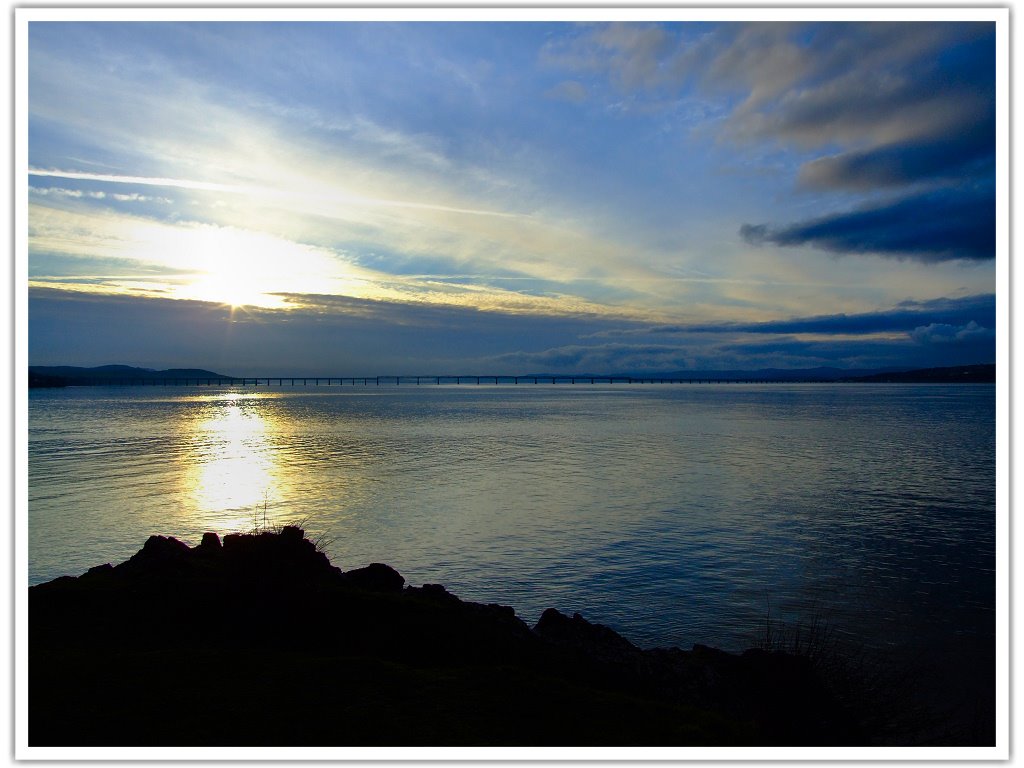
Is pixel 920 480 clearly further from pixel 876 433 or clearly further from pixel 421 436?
pixel 421 436

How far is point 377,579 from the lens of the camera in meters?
14.9

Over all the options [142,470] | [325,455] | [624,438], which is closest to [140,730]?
[142,470]

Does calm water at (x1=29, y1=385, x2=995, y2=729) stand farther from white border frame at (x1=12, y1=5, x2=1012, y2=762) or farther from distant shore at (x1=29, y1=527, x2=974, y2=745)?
white border frame at (x1=12, y1=5, x2=1012, y2=762)

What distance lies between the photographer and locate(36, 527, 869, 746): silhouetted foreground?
7.90m

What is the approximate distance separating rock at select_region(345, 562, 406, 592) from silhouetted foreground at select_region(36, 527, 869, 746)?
15 cm

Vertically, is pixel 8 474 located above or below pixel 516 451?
above

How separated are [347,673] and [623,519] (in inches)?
728

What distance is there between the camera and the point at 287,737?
7.62m

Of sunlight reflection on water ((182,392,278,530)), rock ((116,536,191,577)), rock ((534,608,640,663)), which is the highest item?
rock ((116,536,191,577))

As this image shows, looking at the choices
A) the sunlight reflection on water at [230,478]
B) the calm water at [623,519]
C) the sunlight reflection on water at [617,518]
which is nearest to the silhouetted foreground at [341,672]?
the sunlight reflection on water at [617,518]

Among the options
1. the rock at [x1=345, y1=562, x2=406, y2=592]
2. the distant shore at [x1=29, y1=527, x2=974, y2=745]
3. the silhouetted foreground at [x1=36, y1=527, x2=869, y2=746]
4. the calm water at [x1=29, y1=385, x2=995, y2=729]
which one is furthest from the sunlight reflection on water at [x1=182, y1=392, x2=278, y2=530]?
the distant shore at [x1=29, y1=527, x2=974, y2=745]

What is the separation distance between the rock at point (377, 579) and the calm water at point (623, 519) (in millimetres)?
3217
